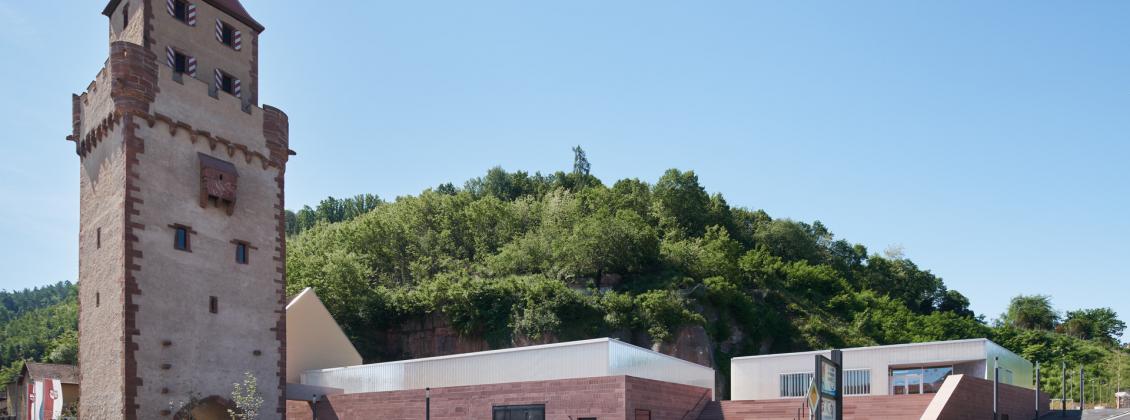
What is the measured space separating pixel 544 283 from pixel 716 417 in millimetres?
23149

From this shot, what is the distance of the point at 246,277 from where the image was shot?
102 ft

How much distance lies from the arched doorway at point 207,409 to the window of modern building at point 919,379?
79.2ft

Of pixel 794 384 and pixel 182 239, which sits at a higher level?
pixel 182 239

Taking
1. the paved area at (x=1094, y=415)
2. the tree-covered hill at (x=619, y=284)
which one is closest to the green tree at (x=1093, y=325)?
the tree-covered hill at (x=619, y=284)

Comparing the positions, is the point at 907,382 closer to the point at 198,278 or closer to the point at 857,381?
the point at 857,381

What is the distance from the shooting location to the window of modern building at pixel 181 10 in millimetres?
30547

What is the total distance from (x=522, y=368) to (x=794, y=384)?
11.2 metres

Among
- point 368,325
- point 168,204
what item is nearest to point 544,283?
point 368,325

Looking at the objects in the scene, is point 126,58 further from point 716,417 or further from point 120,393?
point 716,417

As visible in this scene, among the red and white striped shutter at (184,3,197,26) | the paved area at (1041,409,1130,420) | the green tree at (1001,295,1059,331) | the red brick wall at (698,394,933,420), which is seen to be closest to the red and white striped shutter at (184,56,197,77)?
the red and white striped shutter at (184,3,197,26)

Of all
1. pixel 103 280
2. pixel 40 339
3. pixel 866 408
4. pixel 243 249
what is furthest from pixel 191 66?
Answer: pixel 40 339

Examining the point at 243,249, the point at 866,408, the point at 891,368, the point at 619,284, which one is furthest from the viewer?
the point at 619,284

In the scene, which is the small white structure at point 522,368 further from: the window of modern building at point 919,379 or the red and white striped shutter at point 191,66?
the red and white striped shutter at point 191,66

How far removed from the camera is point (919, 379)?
105 feet
